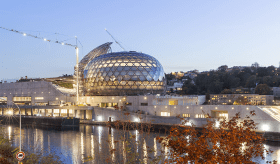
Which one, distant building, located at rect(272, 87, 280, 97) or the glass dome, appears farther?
distant building, located at rect(272, 87, 280, 97)

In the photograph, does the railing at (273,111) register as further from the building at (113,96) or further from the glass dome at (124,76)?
the glass dome at (124,76)

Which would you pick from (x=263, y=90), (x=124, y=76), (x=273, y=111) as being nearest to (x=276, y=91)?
(x=263, y=90)

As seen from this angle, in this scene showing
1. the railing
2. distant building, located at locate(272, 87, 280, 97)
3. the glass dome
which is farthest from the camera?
distant building, located at locate(272, 87, 280, 97)

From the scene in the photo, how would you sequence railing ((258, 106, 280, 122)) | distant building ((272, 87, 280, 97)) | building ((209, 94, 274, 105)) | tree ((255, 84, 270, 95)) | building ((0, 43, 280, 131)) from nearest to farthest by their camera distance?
railing ((258, 106, 280, 122)) < building ((0, 43, 280, 131)) < building ((209, 94, 274, 105)) < tree ((255, 84, 270, 95)) < distant building ((272, 87, 280, 97))

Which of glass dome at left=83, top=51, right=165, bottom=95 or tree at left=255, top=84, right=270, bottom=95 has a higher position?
glass dome at left=83, top=51, right=165, bottom=95

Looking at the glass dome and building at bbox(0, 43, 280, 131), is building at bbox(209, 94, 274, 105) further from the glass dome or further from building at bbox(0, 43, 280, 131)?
the glass dome

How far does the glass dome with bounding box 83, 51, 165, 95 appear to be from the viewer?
3423 inches

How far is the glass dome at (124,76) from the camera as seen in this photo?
8694 centimetres

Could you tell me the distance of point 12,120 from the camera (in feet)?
269

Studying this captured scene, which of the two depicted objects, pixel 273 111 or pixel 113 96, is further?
pixel 113 96

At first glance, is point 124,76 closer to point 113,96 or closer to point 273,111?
point 113,96

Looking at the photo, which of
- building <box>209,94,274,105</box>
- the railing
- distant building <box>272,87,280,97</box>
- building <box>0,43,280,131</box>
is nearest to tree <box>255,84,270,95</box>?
distant building <box>272,87,280,97</box>

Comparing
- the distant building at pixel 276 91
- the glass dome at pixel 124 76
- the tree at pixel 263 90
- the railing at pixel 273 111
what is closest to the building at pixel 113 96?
the glass dome at pixel 124 76

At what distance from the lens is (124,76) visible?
8712 centimetres
